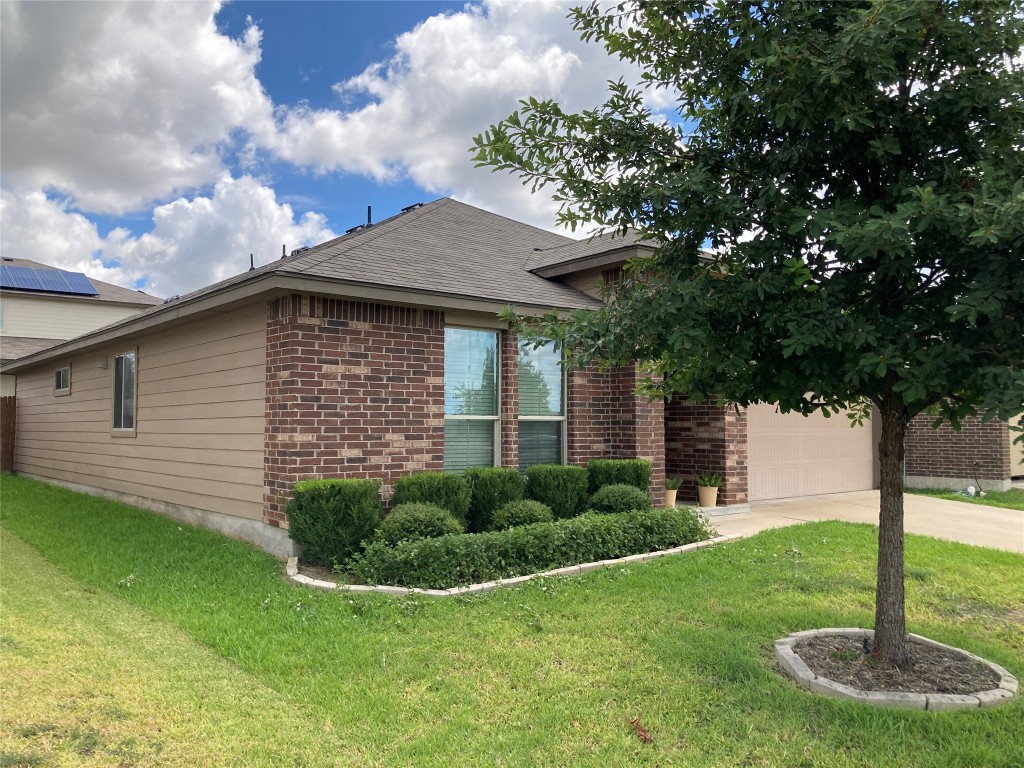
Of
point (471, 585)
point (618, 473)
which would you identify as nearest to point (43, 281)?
point (618, 473)

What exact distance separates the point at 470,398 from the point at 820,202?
5383 millimetres

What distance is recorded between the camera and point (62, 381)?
50.2ft

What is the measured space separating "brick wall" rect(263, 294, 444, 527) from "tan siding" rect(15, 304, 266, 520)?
1.91ft

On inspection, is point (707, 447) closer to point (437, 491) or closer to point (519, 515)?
point (519, 515)

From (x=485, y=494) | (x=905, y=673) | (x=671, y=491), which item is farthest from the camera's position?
(x=671, y=491)

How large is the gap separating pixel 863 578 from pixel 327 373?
583 cm

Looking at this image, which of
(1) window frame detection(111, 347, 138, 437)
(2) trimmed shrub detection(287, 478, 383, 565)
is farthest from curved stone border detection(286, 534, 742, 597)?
(1) window frame detection(111, 347, 138, 437)

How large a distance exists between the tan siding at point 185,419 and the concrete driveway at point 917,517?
616cm

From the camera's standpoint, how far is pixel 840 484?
13508 mm

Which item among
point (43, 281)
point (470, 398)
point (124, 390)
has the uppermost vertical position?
point (43, 281)

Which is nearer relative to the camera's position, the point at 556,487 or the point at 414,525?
the point at 414,525

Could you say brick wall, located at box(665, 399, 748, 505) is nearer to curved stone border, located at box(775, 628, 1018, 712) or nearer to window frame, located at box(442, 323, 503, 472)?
window frame, located at box(442, 323, 503, 472)

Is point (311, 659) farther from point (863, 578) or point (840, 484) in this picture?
point (840, 484)

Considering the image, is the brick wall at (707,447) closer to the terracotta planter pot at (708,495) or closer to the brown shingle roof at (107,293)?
the terracotta planter pot at (708,495)
